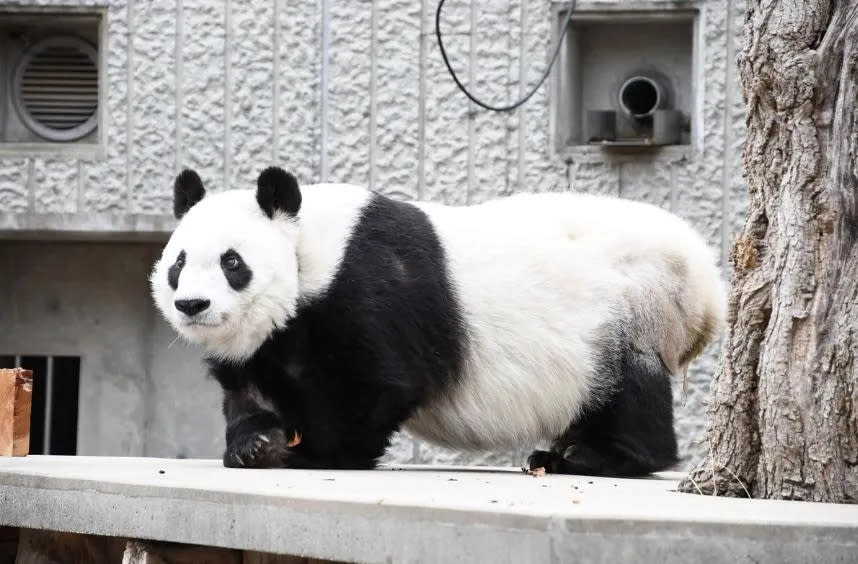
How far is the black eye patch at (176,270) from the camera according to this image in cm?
488

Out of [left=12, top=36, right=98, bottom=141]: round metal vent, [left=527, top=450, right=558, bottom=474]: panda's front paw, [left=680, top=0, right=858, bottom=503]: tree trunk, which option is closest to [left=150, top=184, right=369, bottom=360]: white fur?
[left=527, top=450, right=558, bottom=474]: panda's front paw

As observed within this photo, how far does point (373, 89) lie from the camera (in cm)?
898

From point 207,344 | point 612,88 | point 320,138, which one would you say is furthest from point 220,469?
point 612,88

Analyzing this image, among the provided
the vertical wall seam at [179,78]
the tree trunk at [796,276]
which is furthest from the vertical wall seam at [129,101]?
the tree trunk at [796,276]

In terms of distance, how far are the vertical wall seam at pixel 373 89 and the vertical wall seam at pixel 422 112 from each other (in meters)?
0.29

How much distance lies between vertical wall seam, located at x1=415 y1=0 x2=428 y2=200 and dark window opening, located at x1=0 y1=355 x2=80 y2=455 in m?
2.87

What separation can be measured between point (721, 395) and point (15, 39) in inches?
275

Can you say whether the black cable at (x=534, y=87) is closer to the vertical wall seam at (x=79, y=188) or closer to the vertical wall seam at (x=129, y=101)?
the vertical wall seam at (x=129, y=101)

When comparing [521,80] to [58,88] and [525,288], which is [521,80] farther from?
[525,288]

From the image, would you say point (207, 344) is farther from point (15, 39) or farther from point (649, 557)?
point (15, 39)

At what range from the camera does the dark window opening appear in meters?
9.70

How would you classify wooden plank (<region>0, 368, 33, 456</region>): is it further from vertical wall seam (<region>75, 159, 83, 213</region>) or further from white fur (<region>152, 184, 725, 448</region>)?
vertical wall seam (<region>75, 159, 83, 213</region>)

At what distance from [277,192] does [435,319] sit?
0.77 meters

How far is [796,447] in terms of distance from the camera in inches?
150
